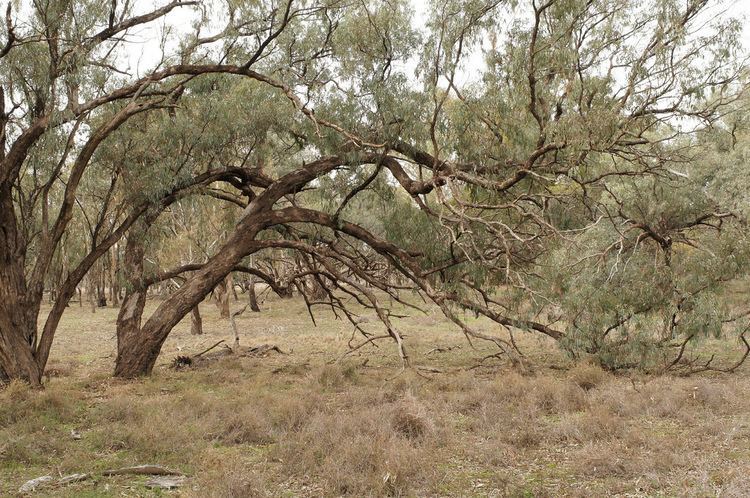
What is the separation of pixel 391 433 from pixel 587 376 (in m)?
4.37

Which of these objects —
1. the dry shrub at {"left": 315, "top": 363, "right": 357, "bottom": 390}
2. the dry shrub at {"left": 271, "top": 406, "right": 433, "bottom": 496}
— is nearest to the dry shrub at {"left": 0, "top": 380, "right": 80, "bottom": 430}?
the dry shrub at {"left": 271, "top": 406, "right": 433, "bottom": 496}

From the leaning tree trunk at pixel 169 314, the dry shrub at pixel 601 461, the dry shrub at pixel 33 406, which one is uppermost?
the leaning tree trunk at pixel 169 314

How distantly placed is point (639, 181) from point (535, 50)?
7.56 metres

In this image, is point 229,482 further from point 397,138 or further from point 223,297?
point 223,297

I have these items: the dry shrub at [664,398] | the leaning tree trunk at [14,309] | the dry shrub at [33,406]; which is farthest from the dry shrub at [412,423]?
the leaning tree trunk at [14,309]

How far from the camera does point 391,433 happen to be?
21.2 feet

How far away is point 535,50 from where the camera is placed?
10195 millimetres

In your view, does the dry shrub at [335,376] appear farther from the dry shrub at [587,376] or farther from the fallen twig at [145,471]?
the fallen twig at [145,471]

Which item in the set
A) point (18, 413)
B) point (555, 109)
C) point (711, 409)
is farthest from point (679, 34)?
point (18, 413)

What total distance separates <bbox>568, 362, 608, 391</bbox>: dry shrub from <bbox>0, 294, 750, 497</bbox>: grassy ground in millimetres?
29

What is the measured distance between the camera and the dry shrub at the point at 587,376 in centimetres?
937

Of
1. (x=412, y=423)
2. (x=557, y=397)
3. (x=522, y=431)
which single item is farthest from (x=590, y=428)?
(x=412, y=423)

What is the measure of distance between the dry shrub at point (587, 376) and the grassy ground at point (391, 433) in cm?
3

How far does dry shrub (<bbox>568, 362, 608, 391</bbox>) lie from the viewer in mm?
9367
